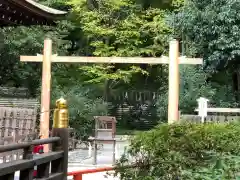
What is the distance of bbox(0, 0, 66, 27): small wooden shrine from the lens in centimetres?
814

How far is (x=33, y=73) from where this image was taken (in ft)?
68.1

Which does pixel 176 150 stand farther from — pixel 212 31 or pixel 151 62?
pixel 212 31

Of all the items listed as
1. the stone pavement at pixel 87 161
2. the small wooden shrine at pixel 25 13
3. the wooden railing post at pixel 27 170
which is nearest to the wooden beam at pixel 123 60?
the stone pavement at pixel 87 161

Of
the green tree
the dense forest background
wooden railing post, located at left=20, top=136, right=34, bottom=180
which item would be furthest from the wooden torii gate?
wooden railing post, located at left=20, top=136, right=34, bottom=180

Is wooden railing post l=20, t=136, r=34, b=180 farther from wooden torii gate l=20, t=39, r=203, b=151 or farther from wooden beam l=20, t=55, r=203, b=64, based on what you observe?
wooden beam l=20, t=55, r=203, b=64

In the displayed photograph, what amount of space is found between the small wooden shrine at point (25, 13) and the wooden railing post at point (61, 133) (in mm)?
3067

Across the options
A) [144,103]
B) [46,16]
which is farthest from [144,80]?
[46,16]

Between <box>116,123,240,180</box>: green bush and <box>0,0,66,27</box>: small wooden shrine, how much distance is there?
391 cm

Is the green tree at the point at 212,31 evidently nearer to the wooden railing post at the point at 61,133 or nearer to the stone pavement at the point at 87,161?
the stone pavement at the point at 87,161

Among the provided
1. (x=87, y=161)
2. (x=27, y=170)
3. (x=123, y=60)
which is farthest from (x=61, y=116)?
(x=123, y=60)

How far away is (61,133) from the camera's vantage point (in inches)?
207

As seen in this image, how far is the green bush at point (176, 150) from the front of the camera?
4.60 meters

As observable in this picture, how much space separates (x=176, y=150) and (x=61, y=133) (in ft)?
4.20

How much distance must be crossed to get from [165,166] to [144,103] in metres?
20.2
